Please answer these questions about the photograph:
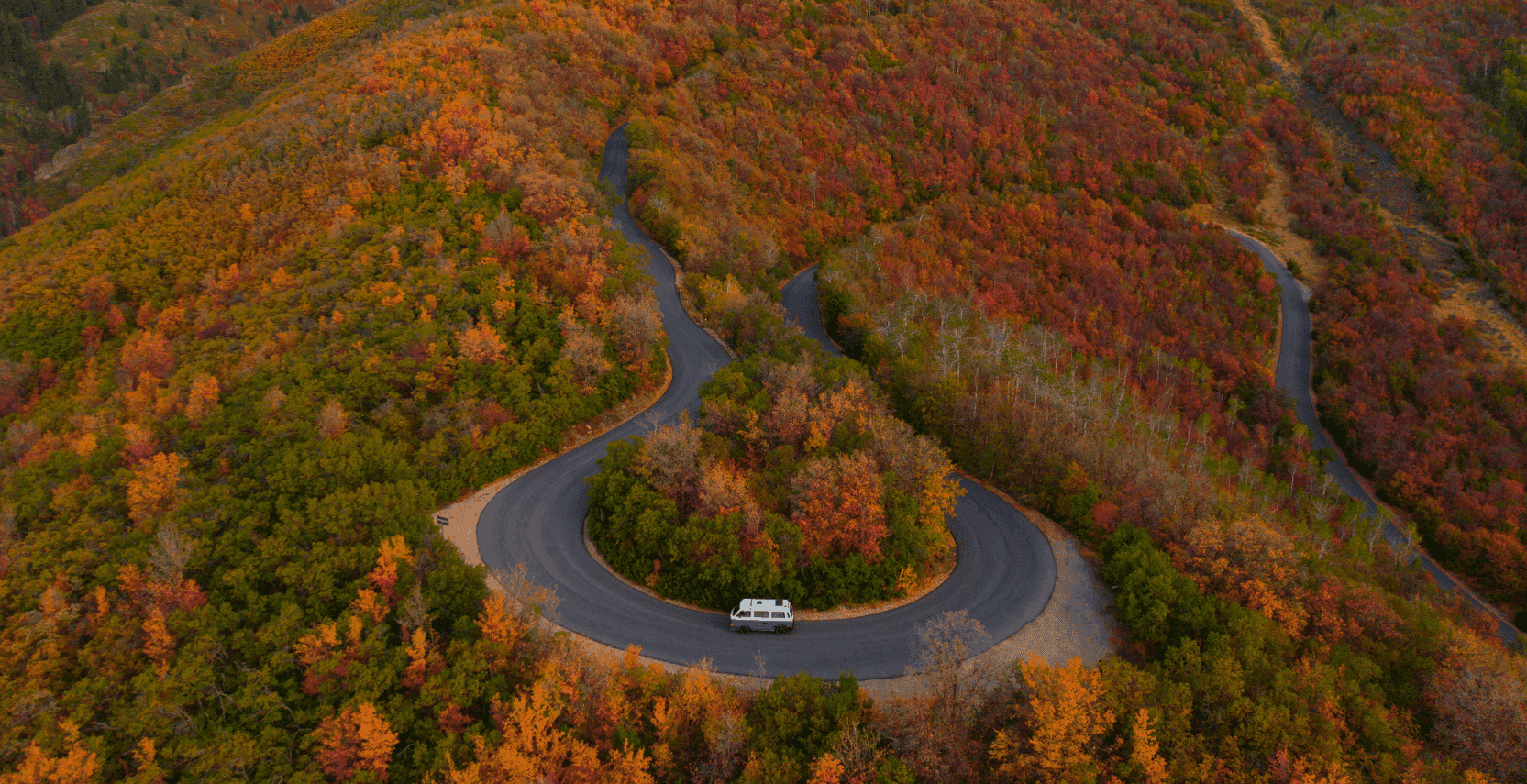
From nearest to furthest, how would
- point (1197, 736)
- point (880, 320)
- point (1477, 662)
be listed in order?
1. point (1197, 736)
2. point (1477, 662)
3. point (880, 320)

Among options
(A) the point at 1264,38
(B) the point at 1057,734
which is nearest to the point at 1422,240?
(A) the point at 1264,38

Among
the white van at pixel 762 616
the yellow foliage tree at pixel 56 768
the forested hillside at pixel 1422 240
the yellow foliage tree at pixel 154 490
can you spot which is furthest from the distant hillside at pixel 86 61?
the forested hillside at pixel 1422 240

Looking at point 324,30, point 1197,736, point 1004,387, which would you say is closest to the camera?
point 1197,736

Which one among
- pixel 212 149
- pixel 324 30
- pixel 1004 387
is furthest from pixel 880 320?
pixel 324 30

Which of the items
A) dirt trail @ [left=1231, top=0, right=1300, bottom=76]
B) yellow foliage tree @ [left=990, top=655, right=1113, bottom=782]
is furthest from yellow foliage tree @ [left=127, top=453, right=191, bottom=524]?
dirt trail @ [left=1231, top=0, right=1300, bottom=76]

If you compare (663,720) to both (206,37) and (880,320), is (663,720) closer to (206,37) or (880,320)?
(880,320)

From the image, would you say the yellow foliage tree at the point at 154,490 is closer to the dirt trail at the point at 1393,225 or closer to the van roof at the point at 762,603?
the van roof at the point at 762,603

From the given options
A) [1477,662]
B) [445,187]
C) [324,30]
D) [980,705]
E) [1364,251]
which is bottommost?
[1364,251]

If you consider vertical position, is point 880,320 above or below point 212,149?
below

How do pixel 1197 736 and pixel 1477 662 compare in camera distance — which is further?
pixel 1477 662
